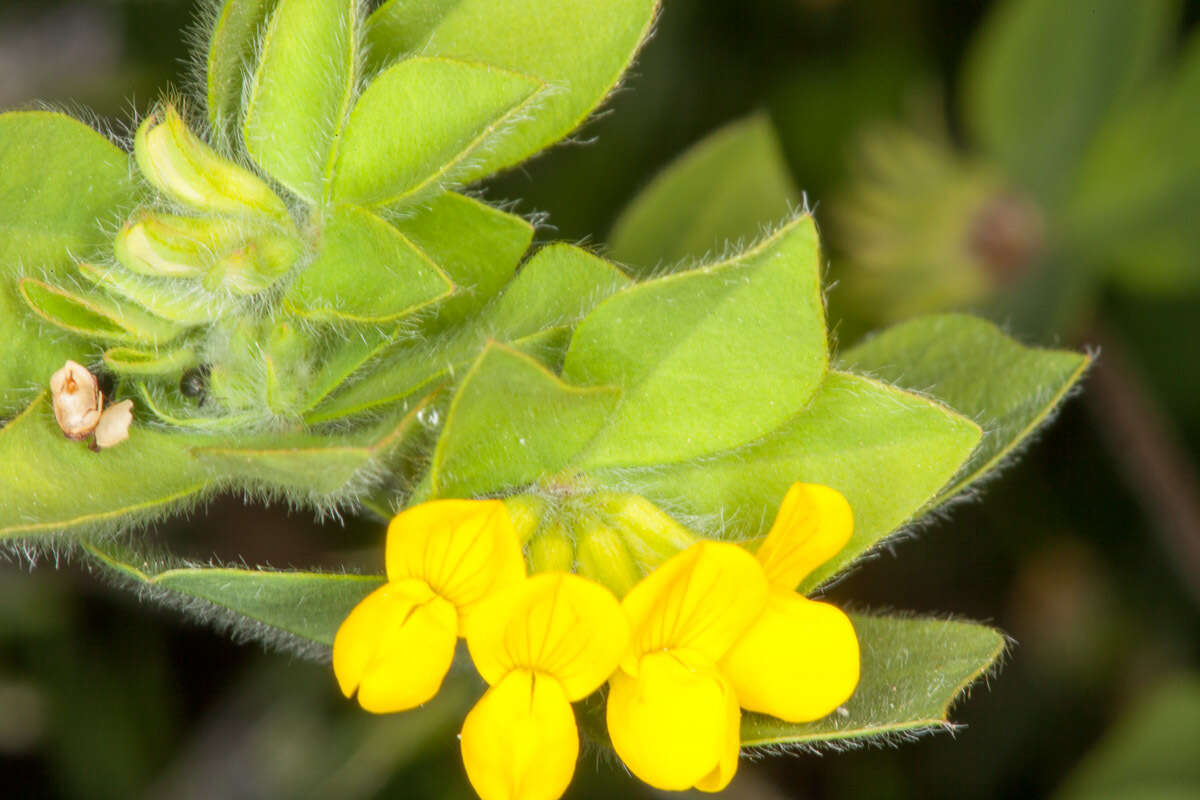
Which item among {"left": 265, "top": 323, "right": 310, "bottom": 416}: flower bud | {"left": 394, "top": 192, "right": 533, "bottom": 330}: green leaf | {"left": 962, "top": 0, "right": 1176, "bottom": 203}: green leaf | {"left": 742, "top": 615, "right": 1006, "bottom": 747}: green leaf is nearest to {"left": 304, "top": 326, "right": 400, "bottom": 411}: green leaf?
{"left": 265, "top": 323, "right": 310, "bottom": 416}: flower bud

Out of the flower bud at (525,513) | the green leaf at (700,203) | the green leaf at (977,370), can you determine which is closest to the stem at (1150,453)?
the green leaf at (700,203)

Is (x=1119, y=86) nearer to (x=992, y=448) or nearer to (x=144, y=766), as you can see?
(x=992, y=448)

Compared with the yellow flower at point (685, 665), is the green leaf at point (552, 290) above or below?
above

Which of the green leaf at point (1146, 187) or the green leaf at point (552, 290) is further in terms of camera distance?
the green leaf at point (1146, 187)

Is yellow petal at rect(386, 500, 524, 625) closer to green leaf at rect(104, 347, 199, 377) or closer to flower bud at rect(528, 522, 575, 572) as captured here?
flower bud at rect(528, 522, 575, 572)

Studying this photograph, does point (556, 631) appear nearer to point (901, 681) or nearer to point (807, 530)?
point (807, 530)

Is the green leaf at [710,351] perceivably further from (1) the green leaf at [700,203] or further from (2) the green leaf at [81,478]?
(1) the green leaf at [700,203]

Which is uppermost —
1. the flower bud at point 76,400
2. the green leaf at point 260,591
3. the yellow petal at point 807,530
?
the yellow petal at point 807,530
